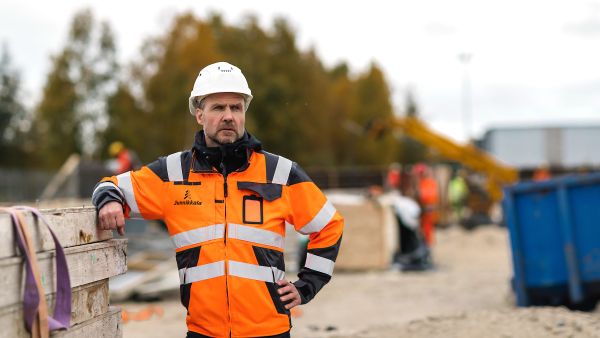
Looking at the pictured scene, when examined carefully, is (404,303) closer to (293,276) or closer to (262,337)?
(293,276)

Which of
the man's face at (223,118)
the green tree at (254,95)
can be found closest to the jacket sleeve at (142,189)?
the man's face at (223,118)

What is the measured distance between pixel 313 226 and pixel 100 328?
3.50 feet

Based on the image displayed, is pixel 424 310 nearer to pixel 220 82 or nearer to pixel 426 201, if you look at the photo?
pixel 426 201

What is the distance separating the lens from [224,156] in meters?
3.49

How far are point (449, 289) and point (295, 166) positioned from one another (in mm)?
8032

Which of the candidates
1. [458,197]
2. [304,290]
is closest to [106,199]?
[304,290]

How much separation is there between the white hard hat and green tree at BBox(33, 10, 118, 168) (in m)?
40.9

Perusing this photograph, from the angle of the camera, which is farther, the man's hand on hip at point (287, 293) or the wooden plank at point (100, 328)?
the man's hand on hip at point (287, 293)

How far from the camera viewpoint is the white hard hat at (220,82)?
3576 millimetres

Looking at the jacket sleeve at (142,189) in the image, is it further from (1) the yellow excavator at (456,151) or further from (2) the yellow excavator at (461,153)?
(2) the yellow excavator at (461,153)

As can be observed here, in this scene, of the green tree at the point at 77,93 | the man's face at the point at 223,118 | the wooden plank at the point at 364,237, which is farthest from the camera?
the green tree at the point at 77,93

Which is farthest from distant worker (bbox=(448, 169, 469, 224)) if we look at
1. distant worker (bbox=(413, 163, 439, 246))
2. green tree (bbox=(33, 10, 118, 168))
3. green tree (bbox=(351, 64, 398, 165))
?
green tree (bbox=(351, 64, 398, 165))

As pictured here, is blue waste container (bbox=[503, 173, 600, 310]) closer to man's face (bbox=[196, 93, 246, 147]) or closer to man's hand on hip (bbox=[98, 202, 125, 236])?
man's face (bbox=[196, 93, 246, 147])

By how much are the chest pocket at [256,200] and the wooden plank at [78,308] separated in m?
0.76
